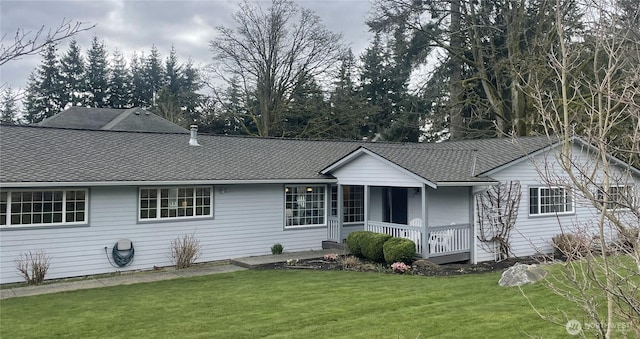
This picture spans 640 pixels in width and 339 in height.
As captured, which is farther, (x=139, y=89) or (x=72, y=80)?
(x=139, y=89)

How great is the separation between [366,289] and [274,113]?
22094mm

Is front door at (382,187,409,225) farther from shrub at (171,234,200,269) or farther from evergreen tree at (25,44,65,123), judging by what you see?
evergreen tree at (25,44,65,123)

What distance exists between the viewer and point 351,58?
113ft

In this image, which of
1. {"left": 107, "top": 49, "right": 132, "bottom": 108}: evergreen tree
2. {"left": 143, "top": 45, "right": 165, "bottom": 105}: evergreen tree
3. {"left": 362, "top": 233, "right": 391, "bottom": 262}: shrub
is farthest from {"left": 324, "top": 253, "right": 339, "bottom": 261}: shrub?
{"left": 107, "top": 49, "right": 132, "bottom": 108}: evergreen tree

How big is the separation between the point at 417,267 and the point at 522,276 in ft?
9.71

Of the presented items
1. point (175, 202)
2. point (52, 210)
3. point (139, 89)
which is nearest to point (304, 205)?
point (175, 202)

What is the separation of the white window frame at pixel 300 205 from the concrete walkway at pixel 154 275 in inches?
40.0

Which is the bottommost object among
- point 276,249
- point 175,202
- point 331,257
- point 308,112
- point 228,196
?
point 331,257

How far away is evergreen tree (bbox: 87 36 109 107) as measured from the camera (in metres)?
41.8

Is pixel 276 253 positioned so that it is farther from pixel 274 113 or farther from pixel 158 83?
pixel 158 83

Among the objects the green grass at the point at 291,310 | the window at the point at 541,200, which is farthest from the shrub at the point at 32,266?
the window at the point at 541,200

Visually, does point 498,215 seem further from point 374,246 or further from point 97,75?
point 97,75

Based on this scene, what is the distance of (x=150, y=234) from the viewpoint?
41.7 ft

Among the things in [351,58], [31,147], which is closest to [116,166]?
Answer: [31,147]
